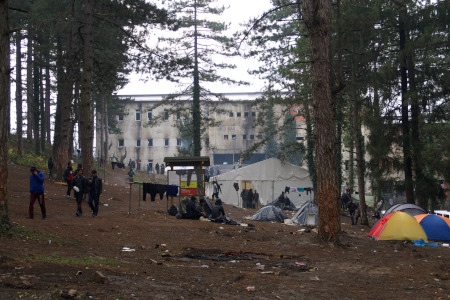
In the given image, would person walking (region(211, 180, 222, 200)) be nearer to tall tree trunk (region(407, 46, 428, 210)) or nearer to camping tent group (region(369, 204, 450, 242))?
tall tree trunk (region(407, 46, 428, 210))

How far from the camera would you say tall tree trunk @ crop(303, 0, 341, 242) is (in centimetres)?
1586

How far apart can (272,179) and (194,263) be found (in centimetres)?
2929

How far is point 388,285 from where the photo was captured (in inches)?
409

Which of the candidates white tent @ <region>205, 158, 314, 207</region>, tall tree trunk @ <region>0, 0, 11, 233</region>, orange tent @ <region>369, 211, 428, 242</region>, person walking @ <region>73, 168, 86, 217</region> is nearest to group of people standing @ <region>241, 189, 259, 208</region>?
white tent @ <region>205, 158, 314, 207</region>

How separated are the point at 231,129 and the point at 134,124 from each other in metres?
13.3

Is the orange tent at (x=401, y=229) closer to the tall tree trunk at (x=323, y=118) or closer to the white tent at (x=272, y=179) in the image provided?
the tall tree trunk at (x=323, y=118)

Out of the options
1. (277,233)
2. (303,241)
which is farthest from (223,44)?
(303,241)

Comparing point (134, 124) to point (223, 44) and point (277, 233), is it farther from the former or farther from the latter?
point (277, 233)

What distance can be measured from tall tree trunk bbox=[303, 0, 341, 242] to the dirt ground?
0.82 m

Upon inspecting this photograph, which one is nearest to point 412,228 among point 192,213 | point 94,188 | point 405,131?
point 405,131

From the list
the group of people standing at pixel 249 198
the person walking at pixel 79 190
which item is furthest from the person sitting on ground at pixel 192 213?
the group of people standing at pixel 249 198

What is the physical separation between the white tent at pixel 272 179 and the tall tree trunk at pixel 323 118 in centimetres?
2462

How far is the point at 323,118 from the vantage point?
1591 centimetres

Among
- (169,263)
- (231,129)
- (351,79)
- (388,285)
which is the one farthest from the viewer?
(231,129)
